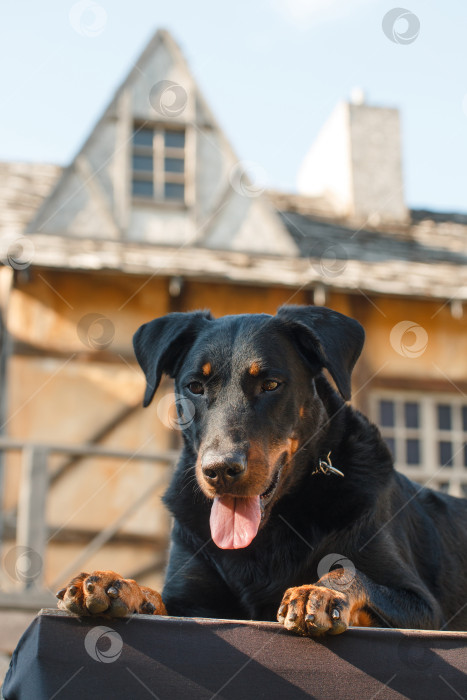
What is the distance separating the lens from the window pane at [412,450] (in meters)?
10.9

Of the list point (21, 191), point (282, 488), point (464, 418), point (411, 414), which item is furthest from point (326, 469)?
point (21, 191)

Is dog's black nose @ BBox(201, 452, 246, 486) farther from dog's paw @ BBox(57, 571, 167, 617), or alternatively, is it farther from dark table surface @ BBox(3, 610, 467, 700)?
dark table surface @ BBox(3, 610, 467, 700)

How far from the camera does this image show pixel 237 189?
10945 millimetres

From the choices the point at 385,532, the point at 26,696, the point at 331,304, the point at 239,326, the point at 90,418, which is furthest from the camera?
the point at 331,304

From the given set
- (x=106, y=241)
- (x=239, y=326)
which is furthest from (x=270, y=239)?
(x=239, y=326)

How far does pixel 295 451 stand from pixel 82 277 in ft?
23.6

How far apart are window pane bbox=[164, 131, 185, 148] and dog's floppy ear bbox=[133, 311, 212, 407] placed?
7892mm

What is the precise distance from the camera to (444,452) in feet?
36.0

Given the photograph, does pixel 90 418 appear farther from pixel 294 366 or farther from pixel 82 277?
pixel 294 366

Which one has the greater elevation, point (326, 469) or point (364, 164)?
point (364, 164)

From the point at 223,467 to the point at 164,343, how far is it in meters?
0.84

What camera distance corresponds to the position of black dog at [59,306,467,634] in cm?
304

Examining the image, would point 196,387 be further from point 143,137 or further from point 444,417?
point 143,137

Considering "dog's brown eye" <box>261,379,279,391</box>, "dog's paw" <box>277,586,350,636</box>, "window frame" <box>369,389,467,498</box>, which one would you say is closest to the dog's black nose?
"dog's brown eye" <box>261,379,279,391</box>
